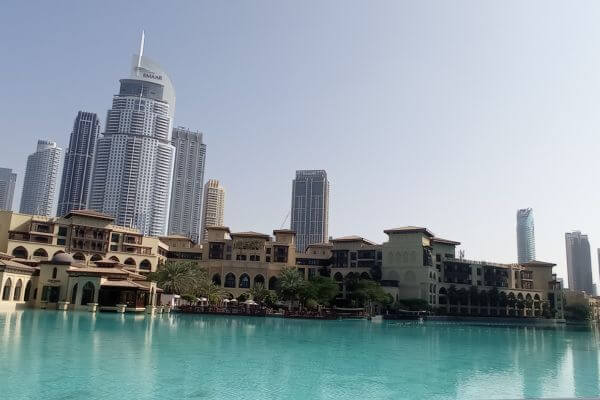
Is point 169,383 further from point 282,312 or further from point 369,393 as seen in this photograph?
point 282,312

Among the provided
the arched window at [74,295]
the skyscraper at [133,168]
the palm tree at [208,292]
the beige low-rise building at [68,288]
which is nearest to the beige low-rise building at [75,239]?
the palm tree at [208,292]

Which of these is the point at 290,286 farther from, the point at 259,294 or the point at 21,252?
the point at 21,252

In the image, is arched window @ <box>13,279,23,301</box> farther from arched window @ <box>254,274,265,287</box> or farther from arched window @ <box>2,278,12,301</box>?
arched window @ <box>254,274,265,287</box>

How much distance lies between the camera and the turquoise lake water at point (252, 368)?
1803cm

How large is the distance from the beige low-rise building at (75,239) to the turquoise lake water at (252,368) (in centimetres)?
4167

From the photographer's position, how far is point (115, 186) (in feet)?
585

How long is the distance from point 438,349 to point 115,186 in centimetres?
16090

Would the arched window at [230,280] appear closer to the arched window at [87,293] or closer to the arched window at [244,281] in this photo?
the arched window at [244,281]

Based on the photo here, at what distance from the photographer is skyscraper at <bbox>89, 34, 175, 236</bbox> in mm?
178125

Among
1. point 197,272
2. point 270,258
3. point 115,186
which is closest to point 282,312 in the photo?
point 197,272

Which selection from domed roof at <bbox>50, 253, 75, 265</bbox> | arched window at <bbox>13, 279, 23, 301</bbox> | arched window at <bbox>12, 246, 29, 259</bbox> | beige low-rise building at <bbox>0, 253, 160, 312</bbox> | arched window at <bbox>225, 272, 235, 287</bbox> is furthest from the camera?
arched window at <bbox>225, 272, 235, 287</bbox>

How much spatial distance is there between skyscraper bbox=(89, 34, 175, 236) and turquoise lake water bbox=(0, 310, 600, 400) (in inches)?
5740

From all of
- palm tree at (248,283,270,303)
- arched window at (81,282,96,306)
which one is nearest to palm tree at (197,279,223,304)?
palm tree at (248,283,270,303)

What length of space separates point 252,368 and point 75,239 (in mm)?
67388
